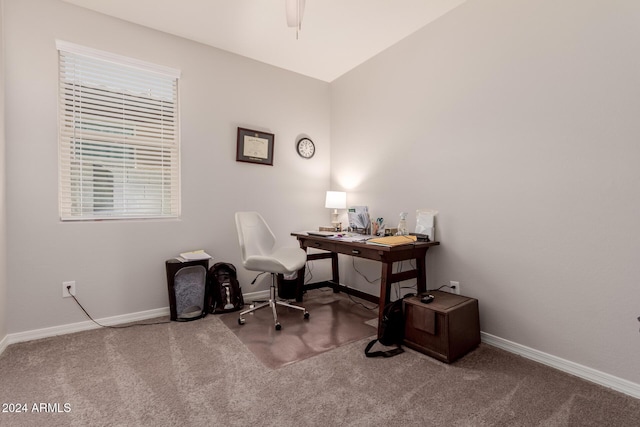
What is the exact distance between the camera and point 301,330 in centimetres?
244

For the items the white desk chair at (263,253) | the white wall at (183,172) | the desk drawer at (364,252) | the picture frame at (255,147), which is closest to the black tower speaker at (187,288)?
the white wall at (183,172)

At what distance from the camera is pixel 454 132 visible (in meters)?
2.44

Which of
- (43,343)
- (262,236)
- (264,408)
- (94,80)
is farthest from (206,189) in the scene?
(264,408)

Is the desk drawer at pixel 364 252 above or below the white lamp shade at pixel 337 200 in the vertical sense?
below

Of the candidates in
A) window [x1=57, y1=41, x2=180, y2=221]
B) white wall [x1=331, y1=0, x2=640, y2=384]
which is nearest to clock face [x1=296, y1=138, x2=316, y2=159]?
white wall [x1=331, y1=0, x2=640, y2=384]

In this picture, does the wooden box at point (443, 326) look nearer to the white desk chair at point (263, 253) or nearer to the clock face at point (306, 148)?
the white desk chair at point (263, 253)

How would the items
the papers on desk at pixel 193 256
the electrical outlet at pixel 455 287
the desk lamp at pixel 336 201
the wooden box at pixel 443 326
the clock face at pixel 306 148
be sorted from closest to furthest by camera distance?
the wooden box at pixel 443 326 → the electrical outlet at pixel 455 287 → the papers on desk at pixel 193 256 → the desk lamp at pixel 336 201 → the clock face at pixel 306 148

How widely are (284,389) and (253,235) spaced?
1.52m

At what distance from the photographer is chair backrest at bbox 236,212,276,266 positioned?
2723mm

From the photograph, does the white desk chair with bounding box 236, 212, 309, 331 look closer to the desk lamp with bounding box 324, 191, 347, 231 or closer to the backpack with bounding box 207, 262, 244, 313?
the backpack with bounding box 207, 262, 244, 313

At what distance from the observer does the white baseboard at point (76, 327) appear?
7.12 feet

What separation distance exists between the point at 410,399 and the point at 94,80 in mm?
3217

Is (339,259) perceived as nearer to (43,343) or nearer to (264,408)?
(264,408)

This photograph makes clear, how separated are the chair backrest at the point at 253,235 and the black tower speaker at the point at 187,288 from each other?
42 cm
